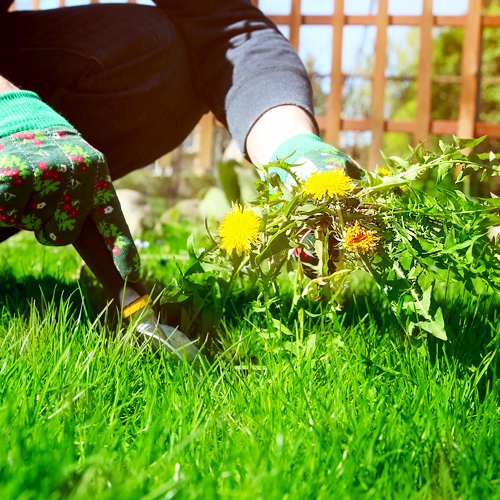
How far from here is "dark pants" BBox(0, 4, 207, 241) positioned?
1612mm

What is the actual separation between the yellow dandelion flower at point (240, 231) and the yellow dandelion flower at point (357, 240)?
0.52 feet

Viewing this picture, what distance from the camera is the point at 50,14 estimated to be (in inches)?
69.2

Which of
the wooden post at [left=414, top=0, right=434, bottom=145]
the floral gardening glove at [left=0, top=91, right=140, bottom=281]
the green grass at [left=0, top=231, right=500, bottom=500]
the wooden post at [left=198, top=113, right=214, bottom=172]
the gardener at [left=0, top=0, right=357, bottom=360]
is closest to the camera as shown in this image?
the green grass at [left=0, top=231, right=500, bottom=500]

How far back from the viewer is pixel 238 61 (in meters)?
1.65

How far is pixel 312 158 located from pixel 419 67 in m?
4.06

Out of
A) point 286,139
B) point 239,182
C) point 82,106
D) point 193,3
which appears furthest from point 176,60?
point 239,182

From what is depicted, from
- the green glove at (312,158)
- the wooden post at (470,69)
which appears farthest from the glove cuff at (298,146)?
the wooden post at (470,69)

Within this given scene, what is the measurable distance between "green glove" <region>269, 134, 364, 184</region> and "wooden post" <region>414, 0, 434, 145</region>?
149 inches

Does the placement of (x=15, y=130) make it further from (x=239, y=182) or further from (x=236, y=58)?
(x=239, y=182)

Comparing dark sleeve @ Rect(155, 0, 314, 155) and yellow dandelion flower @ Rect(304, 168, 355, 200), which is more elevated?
dark sleeve @ Rect(155, 0, 314, 155)

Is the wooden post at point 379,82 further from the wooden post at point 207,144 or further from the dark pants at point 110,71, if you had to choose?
the dark pants at point 110,71

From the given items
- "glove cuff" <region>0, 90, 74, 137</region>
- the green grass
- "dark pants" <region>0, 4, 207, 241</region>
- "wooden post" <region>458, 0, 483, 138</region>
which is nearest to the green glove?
the green grass

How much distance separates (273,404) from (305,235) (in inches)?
12.7

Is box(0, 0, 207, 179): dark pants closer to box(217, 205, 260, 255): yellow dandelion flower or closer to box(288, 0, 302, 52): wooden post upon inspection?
box(217, 205, 260, 255): yellow dandelion flower
